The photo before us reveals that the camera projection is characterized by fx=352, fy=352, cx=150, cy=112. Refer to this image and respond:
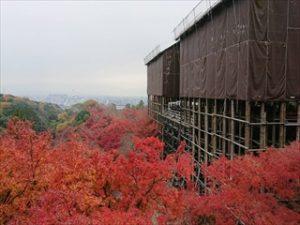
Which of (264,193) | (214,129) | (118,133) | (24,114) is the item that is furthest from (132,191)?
(24,114)

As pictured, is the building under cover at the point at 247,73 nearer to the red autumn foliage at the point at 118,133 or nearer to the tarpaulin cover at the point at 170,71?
the tarpaulin cover at the point at 170,71

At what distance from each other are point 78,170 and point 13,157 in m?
4.99

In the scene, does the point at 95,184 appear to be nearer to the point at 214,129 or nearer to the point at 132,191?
the point at 132,191

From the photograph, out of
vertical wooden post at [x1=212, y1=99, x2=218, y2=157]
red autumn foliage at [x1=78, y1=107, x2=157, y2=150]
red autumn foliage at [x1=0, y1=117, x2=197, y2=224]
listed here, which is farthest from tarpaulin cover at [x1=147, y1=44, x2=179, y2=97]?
red autumn foliage at [x1=0, y1=117, x2=197, y2=224]

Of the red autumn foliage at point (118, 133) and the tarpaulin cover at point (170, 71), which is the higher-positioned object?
the tarpaulin cover at point (170, 71)

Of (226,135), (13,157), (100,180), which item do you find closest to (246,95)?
(226,135)

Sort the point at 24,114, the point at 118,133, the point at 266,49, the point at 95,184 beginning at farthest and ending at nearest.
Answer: the point at 24,114
the point at 118,133
the point at 266,49
the point at 95,184

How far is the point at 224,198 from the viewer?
57.6 feet

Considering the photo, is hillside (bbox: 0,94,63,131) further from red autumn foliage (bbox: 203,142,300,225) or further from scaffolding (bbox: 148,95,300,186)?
red autumn foliage (bbox: 203,142,300,225)

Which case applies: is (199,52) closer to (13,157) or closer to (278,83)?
(278,83)

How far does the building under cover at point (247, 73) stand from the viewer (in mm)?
21031

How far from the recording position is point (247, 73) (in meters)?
21.2

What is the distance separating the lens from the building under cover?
21031 mm

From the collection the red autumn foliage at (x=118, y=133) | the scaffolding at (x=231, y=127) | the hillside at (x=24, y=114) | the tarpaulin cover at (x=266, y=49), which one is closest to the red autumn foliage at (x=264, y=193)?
the scaffolding at (x=231, y=127)
